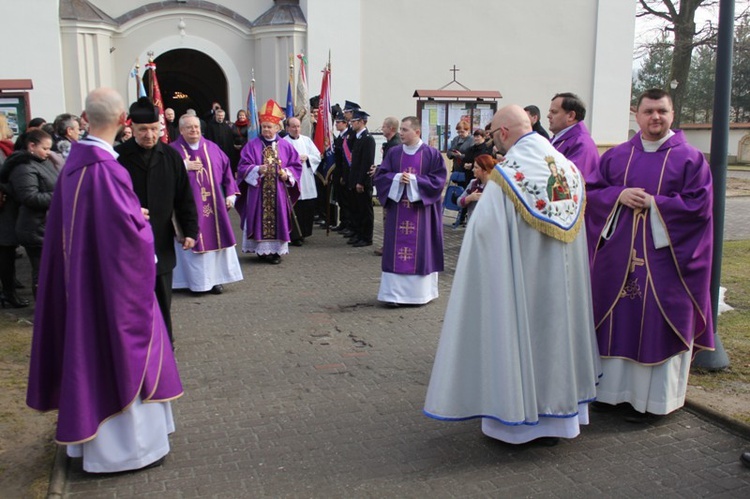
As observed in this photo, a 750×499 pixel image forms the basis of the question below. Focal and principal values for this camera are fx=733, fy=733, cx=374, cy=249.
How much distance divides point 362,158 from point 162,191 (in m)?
6.05

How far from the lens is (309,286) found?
8547mm

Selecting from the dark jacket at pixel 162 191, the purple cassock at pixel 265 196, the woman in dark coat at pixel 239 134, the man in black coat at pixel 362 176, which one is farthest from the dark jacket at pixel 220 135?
the dark jacket at pixel 162 191

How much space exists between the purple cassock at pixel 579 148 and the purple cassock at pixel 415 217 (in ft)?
7.75

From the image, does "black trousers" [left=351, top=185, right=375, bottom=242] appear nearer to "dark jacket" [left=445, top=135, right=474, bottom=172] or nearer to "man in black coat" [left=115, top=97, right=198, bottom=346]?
"dark jacket" [left=445, top=135, right=474, bottom=172]

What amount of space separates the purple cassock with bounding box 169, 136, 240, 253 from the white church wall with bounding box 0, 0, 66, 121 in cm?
826

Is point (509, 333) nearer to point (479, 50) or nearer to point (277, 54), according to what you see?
point (277, 54)

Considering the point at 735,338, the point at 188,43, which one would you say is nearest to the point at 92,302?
the point at 735,338

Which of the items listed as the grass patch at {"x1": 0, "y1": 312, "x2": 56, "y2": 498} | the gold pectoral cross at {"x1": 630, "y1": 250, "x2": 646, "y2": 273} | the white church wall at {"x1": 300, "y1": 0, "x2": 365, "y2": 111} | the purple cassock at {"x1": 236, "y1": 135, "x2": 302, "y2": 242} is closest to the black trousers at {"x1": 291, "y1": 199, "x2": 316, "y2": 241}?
the purple cassock at {"x1": 236, "y1": 135, "x2": 302, "y2": 242}

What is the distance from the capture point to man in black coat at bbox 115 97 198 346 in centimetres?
517

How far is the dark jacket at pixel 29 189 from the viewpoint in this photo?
6852mm

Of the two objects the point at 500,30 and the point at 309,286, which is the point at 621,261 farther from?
the point at 500,30

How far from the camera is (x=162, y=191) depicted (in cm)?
523

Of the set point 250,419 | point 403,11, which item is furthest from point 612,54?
point 250,419

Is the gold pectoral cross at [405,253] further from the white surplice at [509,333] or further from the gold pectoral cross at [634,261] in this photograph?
the white surplice at [509,333]
